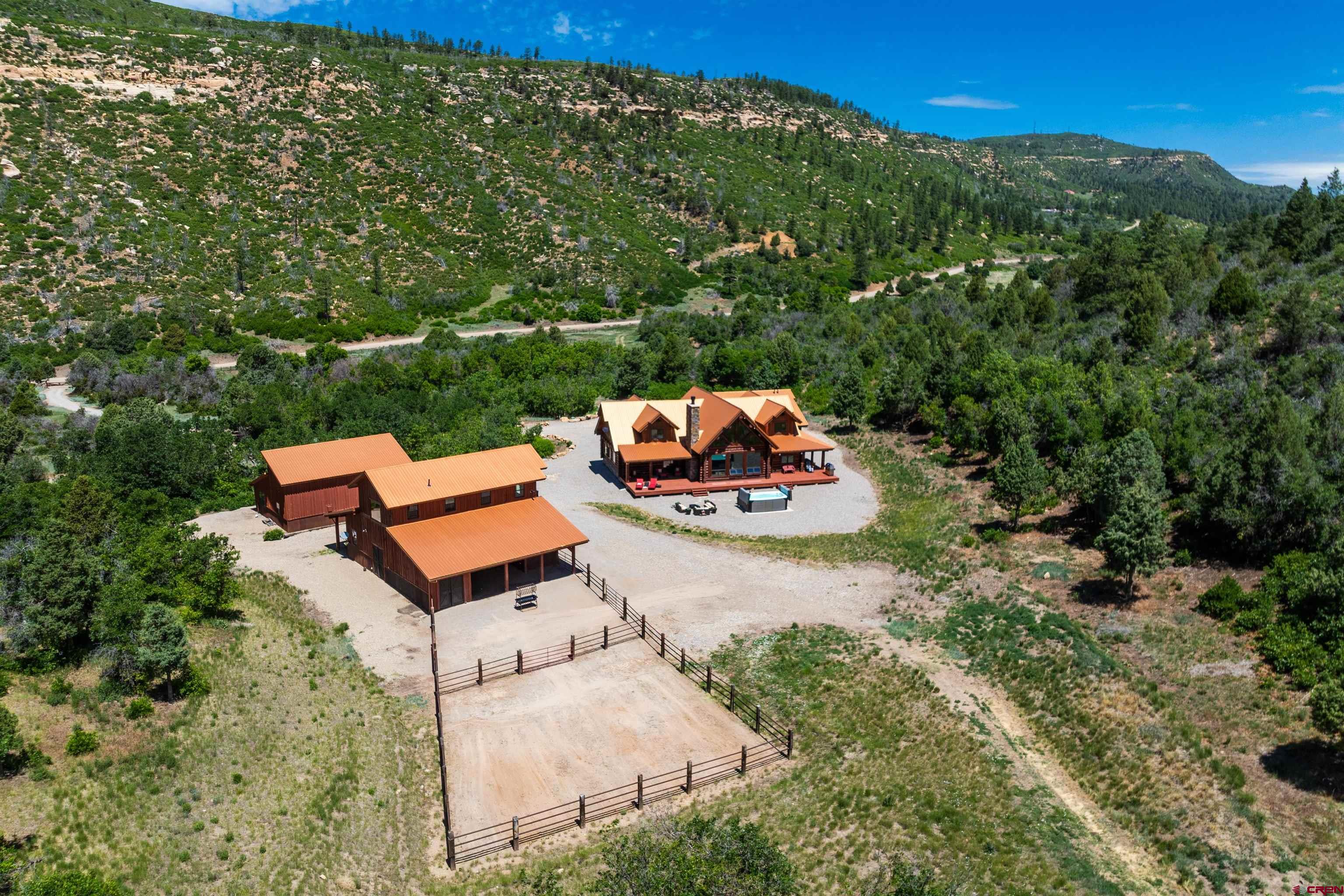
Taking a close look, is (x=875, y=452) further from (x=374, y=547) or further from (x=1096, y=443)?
(x=374, y=547)

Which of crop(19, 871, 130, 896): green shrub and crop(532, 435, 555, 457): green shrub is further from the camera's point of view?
crop(532, 435, 555, 457): green shrub

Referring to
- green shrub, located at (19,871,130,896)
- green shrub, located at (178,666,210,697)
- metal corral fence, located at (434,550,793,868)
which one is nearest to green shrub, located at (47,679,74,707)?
green shrub, located at (178,666,210,697)

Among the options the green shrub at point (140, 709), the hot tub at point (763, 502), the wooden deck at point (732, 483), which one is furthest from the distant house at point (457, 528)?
the hot tub at point (763, 502)

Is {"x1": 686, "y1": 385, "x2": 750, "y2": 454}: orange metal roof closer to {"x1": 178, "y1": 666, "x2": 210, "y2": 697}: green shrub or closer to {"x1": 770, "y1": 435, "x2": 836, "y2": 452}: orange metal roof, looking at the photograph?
{"x1": 770, "y1": 435, "x2": 836, "y2": 452}: orange metal roof

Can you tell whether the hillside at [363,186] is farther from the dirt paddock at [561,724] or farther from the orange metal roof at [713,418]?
the dirt paddock at [561,724]

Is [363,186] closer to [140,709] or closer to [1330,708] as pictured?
[140,709]

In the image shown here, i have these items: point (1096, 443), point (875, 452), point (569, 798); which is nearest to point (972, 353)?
point (875, 452)
